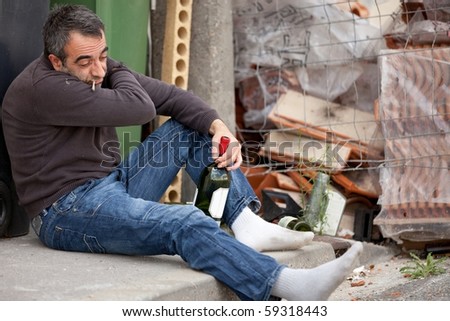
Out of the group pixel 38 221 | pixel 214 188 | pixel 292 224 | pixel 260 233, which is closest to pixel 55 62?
pixel 38 221

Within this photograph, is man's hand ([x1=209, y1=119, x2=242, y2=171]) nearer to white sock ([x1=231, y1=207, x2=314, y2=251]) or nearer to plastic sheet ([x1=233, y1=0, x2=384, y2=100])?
white sock ([x1=231, y1=207, x2=314, y2=251])

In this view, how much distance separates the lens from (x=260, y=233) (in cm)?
381

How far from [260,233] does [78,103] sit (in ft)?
3.26

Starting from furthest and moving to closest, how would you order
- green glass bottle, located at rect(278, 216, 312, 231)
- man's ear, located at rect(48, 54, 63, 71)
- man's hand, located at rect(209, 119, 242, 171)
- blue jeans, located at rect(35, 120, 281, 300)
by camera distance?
green glass bottle, located at rect(278, 216, 312, 231) → man's hand, located at rect(209, 119, 242, 171) → man's ear, located at rect(48, 54, 63, 71) → blue jeans, located at rect(35, 120, 281, 300)

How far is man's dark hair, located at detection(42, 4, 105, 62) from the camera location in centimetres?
361

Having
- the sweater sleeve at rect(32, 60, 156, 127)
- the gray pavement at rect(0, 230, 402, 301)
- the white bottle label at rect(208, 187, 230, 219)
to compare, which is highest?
the sweater sleeve at rect(32, 60, 156, 127)

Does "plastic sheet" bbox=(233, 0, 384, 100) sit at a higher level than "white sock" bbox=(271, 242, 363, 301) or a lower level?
higher

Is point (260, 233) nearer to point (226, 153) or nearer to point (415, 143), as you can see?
point (226, 153)

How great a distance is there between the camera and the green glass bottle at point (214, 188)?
3.82 metres

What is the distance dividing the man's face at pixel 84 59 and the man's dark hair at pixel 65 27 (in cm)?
2

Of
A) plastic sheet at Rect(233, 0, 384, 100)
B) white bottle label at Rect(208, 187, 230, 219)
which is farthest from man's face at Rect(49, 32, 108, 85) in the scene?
plastic sheet at Rect(233, 0, 384, 100)

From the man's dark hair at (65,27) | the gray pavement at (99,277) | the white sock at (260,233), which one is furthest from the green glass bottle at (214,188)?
the man's dark hair at (65,27)

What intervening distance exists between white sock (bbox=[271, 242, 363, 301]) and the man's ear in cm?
132

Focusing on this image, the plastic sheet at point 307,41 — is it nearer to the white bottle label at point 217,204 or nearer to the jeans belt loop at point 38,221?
the white bottle label at point 217,204
